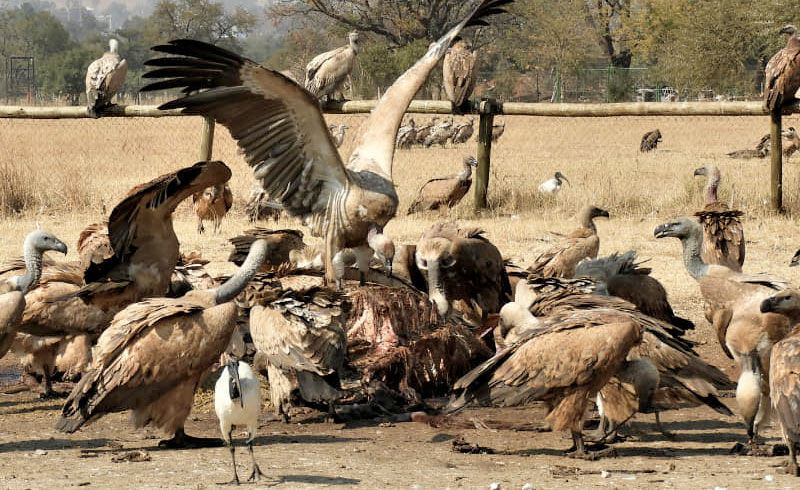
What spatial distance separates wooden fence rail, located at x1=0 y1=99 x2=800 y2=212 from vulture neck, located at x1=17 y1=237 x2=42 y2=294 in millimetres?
5984

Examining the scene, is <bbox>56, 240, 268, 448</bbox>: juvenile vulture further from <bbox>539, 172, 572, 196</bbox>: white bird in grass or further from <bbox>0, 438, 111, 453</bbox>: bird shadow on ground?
<bbox>539, 172, 572, 196</bbox>: white bird in grass

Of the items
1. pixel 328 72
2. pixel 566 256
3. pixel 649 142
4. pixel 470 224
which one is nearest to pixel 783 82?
pixel 470 224

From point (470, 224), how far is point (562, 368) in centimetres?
747

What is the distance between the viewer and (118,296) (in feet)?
20.7

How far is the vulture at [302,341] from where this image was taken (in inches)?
220

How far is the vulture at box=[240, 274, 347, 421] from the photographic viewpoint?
5.58 m

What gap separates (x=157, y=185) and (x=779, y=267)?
20.8 feet

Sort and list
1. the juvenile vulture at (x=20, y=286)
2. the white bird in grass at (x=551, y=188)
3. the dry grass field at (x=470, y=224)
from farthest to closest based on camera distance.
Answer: the white bird in grass at (x=551, y=188), the juvenile vulture at (x=20, y=286), the dry grass field at (x=470, y=224)

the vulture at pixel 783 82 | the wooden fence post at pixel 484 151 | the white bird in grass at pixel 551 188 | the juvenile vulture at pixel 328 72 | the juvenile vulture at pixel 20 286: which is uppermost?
the juvenile vulture at pixel 328 72

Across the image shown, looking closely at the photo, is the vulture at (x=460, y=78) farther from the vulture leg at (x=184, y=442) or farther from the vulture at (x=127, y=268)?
the vulture leg at (x=184, y=442)

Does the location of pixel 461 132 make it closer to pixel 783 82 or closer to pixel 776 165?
pixel 776 165

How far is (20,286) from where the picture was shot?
6066 mm

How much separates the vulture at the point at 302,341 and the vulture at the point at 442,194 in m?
7.04

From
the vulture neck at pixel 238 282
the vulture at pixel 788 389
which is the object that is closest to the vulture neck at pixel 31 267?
the vulture neck at pixel 238 282
